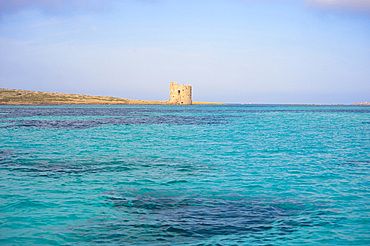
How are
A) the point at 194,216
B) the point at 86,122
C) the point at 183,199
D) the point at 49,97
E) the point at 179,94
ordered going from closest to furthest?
the point at 194,216
the point at 183,199
the point at 86,122
the point at 179,94
the point at 49,97

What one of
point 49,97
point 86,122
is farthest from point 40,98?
point 86,122

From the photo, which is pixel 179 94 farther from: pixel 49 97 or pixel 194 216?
pixel 194 216

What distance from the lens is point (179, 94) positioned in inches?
6462

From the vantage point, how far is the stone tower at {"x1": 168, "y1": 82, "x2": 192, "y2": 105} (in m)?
160

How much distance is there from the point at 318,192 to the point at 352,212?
2088mm

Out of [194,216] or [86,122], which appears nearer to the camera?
[194,216]

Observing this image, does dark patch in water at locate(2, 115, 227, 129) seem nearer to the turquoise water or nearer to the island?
the turquoise water

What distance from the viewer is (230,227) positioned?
8.11 m

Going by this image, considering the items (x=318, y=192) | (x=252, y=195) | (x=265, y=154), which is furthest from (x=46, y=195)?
(x=265, y=154)

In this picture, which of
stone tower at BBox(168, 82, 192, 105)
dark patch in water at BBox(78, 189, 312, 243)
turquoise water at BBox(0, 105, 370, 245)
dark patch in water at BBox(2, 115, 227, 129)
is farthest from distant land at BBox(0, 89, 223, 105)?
dark patch in water at BBox(78, 189, 312, 243)

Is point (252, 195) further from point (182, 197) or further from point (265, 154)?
point (265, 154)

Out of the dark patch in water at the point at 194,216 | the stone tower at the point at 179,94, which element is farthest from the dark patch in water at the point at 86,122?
the stone tower at the point at 179,94

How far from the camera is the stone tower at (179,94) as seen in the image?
525 ft

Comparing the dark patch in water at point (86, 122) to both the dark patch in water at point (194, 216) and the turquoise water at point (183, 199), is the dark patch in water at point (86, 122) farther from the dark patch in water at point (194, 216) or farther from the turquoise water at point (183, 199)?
the dark patch in water at point (194, 216)
